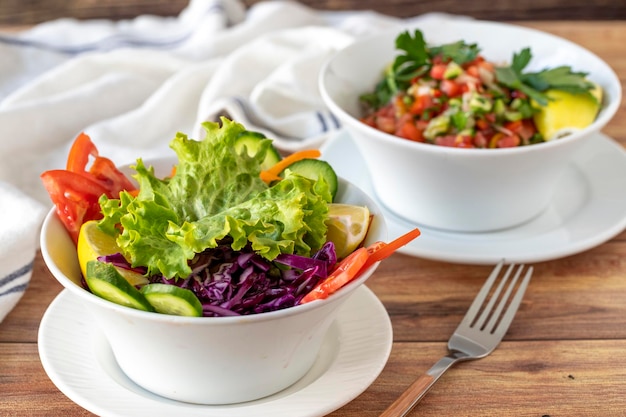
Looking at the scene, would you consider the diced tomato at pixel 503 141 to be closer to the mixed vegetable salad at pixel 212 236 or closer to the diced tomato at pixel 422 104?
the diced tomato at pixel 422 104

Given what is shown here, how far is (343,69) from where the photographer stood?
2.03 metres

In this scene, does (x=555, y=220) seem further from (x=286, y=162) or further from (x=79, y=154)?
(x=79, y=154)

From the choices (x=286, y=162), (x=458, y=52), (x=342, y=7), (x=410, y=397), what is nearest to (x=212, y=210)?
(x=286, y=162)

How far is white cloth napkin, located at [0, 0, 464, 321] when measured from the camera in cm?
212

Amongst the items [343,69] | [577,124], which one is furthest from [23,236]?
[577,124]

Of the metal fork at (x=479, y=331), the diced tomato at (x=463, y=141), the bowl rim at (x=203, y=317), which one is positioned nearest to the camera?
the bowl rim at (x=203, y=317)

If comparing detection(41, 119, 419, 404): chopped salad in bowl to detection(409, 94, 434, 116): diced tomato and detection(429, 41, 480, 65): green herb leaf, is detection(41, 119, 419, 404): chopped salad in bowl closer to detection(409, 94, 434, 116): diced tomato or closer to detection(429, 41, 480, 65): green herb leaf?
detection(409, 94, 434, 116): diced tomato

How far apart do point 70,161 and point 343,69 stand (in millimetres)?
828

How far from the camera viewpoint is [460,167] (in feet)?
5.45

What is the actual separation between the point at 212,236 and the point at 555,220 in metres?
0.94

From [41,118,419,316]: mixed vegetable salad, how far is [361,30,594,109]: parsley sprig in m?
0.71

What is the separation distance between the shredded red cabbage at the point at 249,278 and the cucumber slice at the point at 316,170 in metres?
0.17

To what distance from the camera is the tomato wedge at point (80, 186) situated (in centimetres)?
130

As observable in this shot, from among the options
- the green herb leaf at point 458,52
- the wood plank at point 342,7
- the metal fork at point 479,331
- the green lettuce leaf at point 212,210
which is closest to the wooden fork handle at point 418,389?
the metal fork at point 479,331
